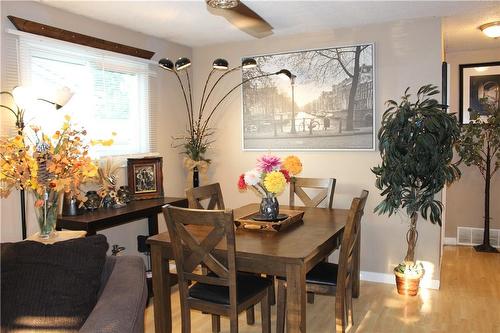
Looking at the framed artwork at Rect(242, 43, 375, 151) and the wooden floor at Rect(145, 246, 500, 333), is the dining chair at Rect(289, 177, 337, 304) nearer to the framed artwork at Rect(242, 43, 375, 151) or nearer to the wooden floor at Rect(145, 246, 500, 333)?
the wooden floor at Rect(145, 246, 500, 333)

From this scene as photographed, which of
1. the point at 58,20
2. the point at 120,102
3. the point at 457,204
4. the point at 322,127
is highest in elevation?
the point at 58,20

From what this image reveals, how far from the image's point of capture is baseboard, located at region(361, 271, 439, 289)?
3752mm

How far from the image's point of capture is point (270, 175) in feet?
9.02

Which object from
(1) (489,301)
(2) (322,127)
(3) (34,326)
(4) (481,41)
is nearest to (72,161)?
(3) (34,326)

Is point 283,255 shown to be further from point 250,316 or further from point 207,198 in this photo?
point 207,198

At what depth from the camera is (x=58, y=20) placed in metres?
3.25

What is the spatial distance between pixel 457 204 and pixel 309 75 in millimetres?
2631

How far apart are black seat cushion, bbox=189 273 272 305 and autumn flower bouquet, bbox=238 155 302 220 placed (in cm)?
47

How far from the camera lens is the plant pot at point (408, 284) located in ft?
11.6

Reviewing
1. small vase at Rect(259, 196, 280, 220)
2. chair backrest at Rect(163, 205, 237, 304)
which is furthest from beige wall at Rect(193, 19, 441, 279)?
chair backrest at Rect(163, 205, 237, 304)

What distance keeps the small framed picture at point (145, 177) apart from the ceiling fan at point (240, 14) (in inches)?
57.2

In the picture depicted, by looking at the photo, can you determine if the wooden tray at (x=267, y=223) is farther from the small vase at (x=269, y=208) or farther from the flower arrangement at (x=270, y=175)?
the flower arrangement at (x=270, y=175)

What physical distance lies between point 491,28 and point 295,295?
10.5 feet

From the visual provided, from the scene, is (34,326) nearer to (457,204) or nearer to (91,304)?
(91,304)
